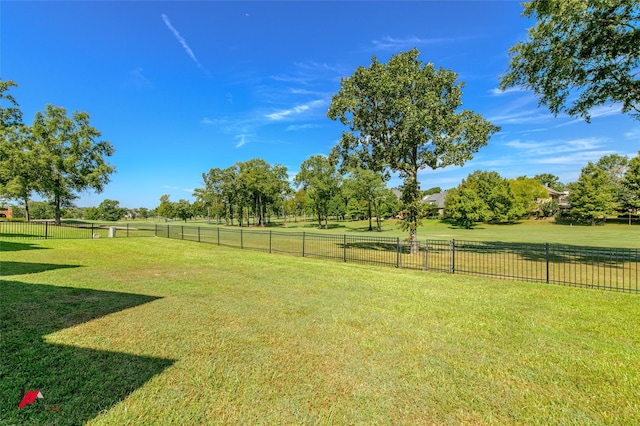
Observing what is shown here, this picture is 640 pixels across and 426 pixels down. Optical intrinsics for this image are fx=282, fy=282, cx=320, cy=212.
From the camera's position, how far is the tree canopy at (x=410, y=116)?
14.0 metres

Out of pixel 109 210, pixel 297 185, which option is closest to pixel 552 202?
pixel 297 185

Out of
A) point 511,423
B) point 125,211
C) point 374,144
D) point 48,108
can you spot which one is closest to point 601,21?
point 374,144

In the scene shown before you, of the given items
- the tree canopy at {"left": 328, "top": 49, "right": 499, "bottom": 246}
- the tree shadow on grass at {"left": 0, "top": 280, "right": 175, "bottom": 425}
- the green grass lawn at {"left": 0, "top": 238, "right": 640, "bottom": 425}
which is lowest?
the green grass lawn at {"left": 0, "top": 238, "right": 640, "bottom": 425}

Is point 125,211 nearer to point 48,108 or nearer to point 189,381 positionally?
point 48,108

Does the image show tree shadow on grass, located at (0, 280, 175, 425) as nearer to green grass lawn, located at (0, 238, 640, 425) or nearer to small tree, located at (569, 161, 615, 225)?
green grass lawn, located at (0, 238, 640, 425)

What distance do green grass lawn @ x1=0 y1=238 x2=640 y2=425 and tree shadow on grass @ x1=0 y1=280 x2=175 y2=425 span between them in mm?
18

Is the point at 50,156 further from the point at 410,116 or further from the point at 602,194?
the point at 602,194

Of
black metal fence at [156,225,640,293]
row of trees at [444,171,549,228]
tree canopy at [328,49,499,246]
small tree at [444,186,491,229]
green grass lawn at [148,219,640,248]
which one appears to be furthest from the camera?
row of trees at [444,171,549,228]

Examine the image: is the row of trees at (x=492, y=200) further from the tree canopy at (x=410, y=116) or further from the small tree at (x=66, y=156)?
the small tree at (x=66, y=156)

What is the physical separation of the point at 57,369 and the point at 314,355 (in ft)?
9.32

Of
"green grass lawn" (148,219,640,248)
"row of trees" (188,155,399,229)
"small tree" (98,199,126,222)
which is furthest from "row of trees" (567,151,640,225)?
"small tree" (98,199,126,222)

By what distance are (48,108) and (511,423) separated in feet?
141

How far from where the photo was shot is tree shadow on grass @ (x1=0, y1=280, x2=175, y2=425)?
2.43 metres

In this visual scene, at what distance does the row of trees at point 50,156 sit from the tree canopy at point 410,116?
30.2 meters
